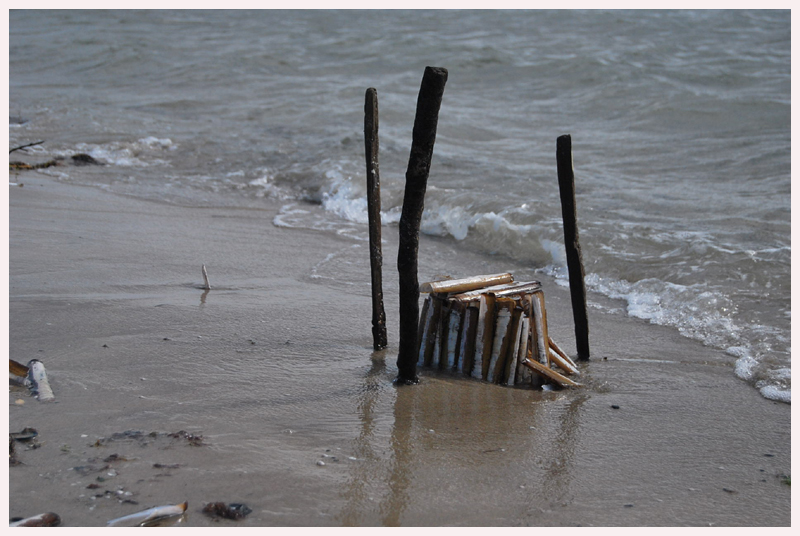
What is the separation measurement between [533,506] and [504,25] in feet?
92.9

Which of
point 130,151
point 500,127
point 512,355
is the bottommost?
point 512,355

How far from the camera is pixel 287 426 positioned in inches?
159

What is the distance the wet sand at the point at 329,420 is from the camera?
3.36m

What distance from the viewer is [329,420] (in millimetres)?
4156

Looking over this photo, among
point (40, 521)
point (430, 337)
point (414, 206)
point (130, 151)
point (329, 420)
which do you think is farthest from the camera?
point (130, 151)

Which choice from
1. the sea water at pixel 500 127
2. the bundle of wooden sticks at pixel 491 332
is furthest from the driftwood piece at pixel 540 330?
the sea water at pixel 500 127

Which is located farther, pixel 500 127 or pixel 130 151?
pixel 500 127

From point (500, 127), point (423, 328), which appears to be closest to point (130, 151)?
point (500, 127)

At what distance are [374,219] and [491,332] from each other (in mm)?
1312

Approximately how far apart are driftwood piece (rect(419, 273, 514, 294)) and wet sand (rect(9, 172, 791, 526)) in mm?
608

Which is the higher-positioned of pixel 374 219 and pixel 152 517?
pixel 374 219

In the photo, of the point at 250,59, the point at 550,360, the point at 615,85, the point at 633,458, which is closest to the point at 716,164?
the point at 615,85

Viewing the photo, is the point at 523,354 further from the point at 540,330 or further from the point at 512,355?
the point at 540,330

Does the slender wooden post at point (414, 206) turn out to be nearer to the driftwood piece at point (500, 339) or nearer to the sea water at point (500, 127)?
the driftwood piece at point (500, 339)
